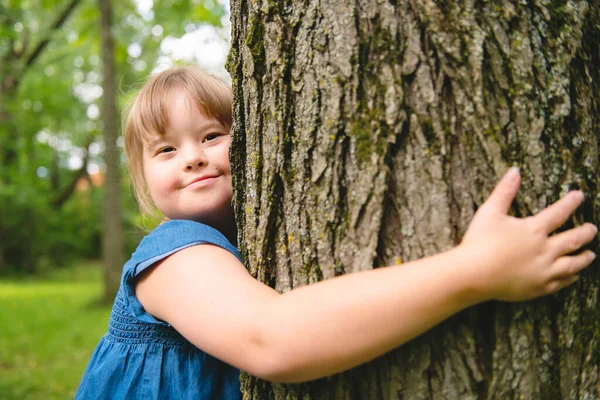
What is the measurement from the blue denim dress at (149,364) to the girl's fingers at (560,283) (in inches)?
33.2

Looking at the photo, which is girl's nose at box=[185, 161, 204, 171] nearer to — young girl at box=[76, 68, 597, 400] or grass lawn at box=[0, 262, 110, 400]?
young girl at box=[76, 68, 597, 400]

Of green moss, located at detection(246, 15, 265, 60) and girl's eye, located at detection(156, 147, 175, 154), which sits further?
girl's eye, located at detection(156, 147, 175, 154)

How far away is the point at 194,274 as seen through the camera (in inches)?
54.6

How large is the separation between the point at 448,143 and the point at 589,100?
1.27 feet

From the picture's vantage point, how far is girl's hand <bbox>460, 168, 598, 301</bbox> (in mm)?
1141

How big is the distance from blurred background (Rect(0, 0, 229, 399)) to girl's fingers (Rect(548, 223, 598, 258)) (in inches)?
59.5

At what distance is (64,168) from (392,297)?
32138mm

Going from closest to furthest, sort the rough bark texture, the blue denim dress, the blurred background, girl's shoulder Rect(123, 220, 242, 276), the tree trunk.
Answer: the rough bark texture, girl's shoulder Rect(123, 220, 242, 276), the blue denim dress, the blurred background, the tree trunk

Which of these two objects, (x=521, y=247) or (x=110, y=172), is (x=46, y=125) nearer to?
(x=110, y=172)

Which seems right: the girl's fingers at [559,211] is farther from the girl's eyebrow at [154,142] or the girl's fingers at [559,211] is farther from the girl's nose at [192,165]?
the girl's eyebrow at [154,142]

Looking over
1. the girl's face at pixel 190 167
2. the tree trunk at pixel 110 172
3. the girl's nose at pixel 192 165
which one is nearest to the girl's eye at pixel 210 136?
the girl's face at pixel 190 167

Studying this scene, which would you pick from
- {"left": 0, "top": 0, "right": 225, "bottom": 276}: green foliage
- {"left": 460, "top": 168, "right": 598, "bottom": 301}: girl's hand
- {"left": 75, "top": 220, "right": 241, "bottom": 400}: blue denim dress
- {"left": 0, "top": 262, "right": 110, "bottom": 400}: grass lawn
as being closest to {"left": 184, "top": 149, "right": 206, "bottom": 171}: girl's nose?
{"left": 75, "top": 220, "right": 241, "bottom": 400}: blue denim dress

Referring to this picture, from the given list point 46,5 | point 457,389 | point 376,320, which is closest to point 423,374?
point 457,389

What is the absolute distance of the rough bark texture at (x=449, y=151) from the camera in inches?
49.3
